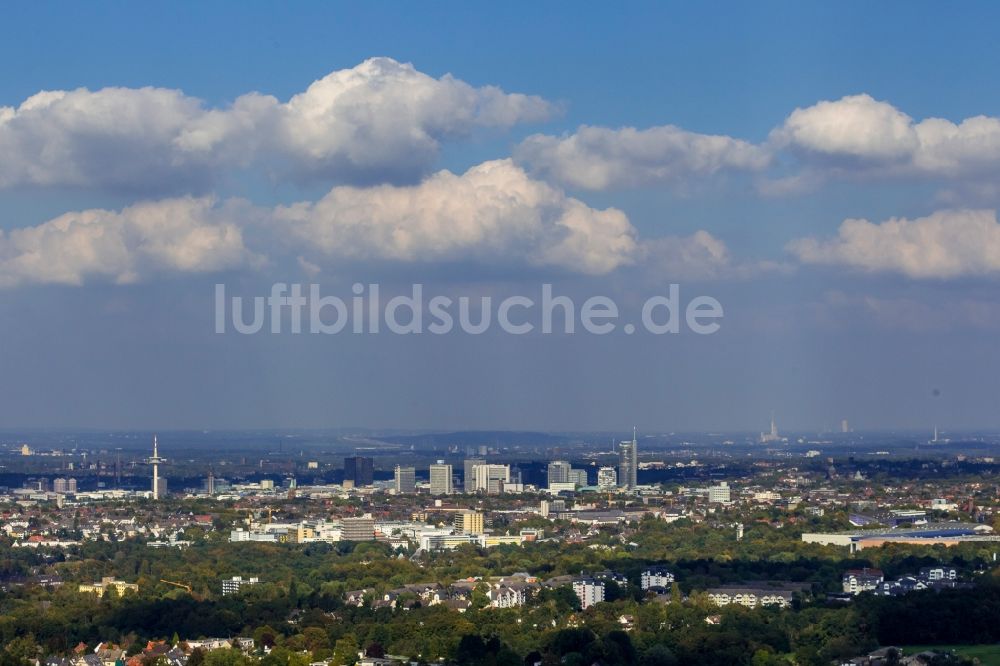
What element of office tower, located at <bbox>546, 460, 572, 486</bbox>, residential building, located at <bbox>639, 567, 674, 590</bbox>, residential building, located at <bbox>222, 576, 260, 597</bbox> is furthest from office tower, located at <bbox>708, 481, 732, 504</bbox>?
residential building, located at <bbox>222, 576, 260, 597</bbox>

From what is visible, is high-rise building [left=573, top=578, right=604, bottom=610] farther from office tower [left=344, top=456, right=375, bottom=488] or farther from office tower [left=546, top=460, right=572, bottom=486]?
office tower [left=344, top=456, right=375, bottom=488]

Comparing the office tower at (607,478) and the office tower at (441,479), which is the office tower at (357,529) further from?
the office tower at (607,478)

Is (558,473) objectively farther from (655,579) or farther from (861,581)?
(861,581)

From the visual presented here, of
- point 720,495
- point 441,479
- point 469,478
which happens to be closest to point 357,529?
point 720,495

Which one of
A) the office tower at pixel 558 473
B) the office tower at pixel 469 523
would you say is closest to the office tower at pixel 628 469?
the office tower at pixel 558 473

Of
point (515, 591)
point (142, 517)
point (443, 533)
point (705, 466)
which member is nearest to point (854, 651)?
point (515, 591)
